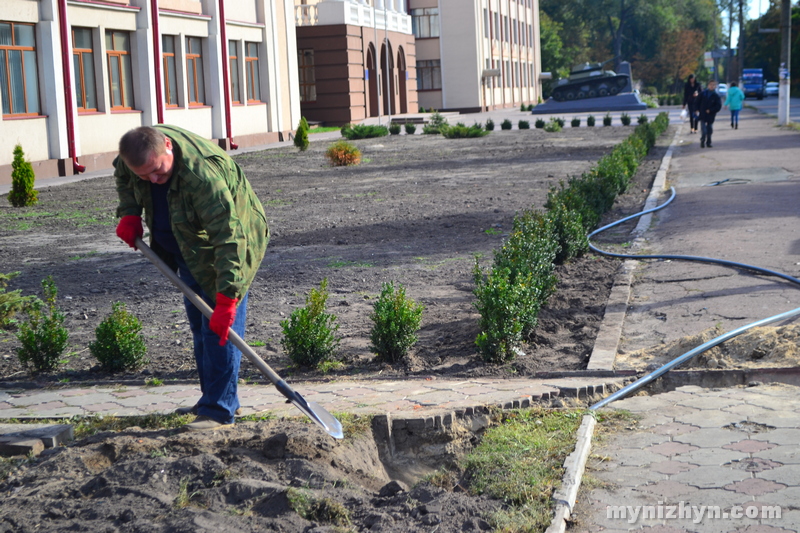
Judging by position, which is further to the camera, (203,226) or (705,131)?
(705,131)

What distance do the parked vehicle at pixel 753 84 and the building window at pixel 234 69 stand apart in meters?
49.9

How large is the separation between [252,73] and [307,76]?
429 inches

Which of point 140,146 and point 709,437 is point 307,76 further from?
point 709,437

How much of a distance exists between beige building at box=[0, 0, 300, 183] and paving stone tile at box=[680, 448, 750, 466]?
17648 mm

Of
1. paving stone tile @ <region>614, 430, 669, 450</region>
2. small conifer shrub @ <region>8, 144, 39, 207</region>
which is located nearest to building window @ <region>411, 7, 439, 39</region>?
small conifer shrub @ <region>8, 144, 39, 207</region>

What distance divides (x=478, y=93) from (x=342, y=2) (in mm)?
20566

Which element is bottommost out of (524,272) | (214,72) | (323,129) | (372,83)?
(524,272)

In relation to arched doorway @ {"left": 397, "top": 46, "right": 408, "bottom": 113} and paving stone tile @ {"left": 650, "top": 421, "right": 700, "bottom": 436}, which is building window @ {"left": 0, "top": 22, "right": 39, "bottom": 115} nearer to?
paving stone tile @ {"left": 650, "top": 421, "right": 700, "bottom": 436}

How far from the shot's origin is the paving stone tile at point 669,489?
3.45 m

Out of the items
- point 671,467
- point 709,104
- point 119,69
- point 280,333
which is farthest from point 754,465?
point 119,69

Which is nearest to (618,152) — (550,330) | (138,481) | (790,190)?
(790,190)

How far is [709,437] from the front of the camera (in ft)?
13.3

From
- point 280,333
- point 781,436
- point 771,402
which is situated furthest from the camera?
point 280,333

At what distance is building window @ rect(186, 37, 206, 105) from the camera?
87.6 feet
